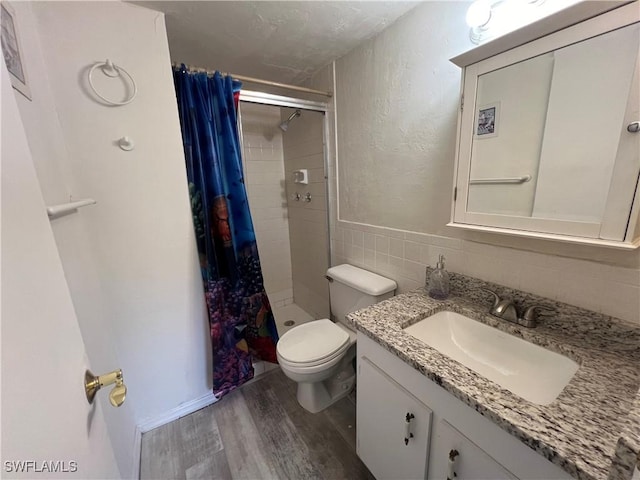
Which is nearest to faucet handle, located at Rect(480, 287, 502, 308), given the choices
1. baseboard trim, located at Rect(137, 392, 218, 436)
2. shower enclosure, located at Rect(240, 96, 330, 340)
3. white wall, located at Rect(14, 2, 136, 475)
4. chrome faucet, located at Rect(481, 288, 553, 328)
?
chrome faucet, located at Rect(481, 288, 553, 328)

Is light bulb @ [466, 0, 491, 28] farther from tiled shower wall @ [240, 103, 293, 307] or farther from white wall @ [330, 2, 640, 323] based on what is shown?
tiled shower wall @ [240, 103, 293, 307]

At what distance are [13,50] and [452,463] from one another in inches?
73.8

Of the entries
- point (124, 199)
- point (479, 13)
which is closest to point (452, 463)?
point (479, 13)

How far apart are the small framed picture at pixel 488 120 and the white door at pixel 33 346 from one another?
1.30 meters

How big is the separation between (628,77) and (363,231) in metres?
1.23

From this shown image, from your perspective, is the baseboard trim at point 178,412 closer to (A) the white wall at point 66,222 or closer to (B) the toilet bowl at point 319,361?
(A) the white wall at point 66,222

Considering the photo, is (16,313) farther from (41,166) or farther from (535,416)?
(535,416)

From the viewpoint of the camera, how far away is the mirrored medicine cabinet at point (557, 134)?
2.35 ft

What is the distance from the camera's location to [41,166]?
84 cm

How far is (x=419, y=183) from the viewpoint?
53.2 inches

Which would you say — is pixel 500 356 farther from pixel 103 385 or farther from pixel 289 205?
pixel 289 205

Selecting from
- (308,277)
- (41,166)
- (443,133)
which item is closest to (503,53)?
(443,133)

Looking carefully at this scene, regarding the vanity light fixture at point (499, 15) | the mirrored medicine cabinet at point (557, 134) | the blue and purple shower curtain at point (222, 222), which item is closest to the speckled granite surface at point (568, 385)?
the mirrored medicine cabinet at point (557, 134)

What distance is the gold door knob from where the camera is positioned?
56 centimetres
